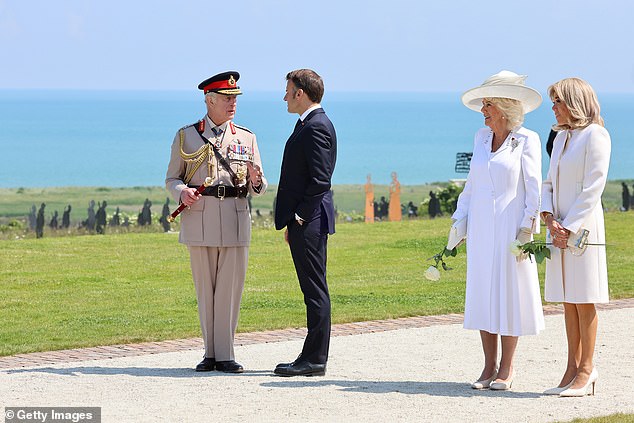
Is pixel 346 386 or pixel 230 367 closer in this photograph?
pixel 346 386

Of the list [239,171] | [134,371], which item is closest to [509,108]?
[239,171]

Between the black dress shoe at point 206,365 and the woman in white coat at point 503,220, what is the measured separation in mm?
1960

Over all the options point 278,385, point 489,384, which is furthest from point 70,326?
point 489,384

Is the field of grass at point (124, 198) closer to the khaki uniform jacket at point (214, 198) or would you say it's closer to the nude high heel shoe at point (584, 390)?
the khaki uniform jacket at point (214, 198)

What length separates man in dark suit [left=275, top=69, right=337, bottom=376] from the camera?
362 inches

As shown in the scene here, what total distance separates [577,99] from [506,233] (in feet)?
3.28

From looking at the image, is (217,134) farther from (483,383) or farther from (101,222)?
(101,222)

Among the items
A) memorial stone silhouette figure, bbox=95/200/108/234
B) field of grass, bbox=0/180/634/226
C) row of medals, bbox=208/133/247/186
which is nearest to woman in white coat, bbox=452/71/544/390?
row of medals, bbox=208/133/247/186

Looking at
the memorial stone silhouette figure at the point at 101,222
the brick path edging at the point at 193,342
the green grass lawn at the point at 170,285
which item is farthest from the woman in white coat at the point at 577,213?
the memorial stone silhouette figure at the point at 101,222

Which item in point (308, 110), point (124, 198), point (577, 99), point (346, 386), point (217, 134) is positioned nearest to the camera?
point (577, 99)

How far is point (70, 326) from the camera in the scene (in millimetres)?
11984

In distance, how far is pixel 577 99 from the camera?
8375 mm

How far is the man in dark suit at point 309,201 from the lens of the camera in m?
9.19

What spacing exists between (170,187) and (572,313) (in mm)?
3036
